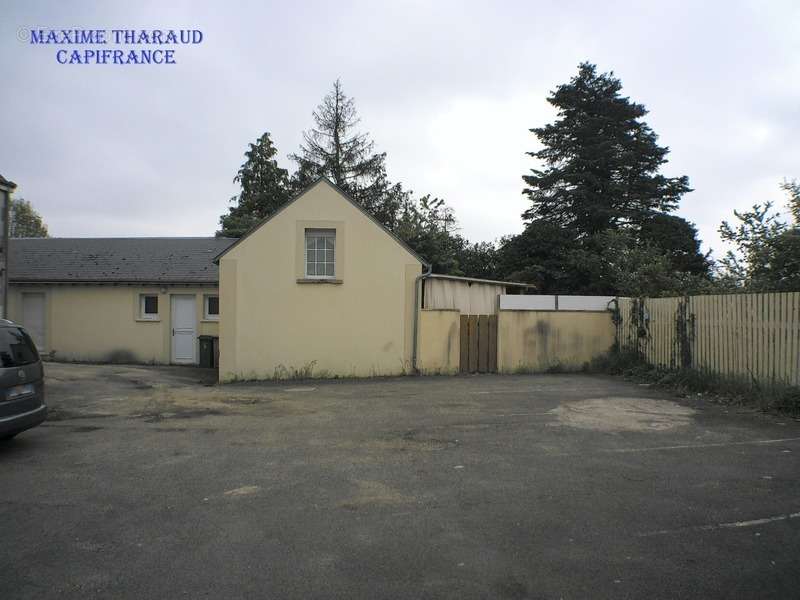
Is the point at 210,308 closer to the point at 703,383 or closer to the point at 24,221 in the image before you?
the point at 703,383

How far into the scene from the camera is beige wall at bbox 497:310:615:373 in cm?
1485

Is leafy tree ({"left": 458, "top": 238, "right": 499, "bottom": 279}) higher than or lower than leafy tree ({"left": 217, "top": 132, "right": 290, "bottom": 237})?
lower

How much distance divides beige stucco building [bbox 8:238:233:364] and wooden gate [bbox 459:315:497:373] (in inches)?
364

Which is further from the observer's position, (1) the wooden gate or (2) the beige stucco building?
(2) the beige stucco building

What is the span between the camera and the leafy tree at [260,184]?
119 feet

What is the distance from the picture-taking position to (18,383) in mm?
6762

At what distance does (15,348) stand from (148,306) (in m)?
13.5

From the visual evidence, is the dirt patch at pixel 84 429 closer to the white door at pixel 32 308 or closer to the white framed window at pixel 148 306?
the white framed window at pixel 148 306

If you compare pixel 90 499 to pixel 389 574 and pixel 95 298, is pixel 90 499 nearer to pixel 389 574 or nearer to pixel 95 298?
pixel 389 574

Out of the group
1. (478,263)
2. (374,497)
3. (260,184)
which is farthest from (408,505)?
(260,184)

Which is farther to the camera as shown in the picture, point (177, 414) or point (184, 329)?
point (184, 329)

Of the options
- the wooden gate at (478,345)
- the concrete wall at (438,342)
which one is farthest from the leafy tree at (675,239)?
the concrete wall at (438,342)

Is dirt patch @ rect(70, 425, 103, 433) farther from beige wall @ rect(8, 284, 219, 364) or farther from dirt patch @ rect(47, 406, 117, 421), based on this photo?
beige wall @ rect(8, 284, 219, 364)

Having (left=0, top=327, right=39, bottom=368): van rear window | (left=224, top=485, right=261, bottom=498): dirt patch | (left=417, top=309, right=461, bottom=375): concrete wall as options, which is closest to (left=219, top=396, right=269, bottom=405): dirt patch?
(left=0, top=327, right=39, bottom=368): van rear window
